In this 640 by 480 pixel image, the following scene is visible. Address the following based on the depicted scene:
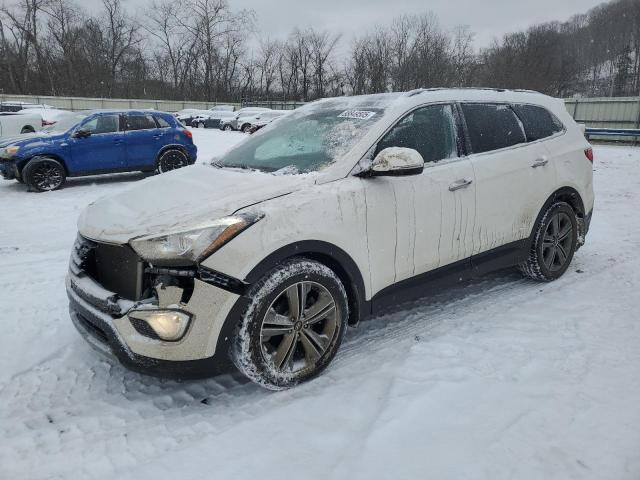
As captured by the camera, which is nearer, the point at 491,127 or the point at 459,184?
the point at 459,184

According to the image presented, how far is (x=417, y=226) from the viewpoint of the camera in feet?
10.6

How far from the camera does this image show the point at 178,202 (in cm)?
279

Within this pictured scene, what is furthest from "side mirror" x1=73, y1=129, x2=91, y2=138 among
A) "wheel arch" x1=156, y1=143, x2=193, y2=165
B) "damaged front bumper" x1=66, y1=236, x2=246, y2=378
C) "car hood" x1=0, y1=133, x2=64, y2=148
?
"damaged front bumper" x1=66, y1=236, x2=246, y2=378

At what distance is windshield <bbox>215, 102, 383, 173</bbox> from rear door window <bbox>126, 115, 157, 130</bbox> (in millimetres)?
7187

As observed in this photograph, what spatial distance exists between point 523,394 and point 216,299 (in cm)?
181

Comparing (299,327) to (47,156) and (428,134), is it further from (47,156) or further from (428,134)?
(47,156)

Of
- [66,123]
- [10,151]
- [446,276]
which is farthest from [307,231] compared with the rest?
[66,123]

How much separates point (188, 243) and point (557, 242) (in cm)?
351

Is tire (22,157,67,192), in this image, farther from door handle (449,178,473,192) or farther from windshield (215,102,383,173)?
door handle (449,178,473,192)

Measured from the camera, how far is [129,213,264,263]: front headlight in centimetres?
242

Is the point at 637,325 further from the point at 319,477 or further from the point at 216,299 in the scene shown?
the point at 216,299

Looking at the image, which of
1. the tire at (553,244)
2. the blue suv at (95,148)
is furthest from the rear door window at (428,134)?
the blue suv at (95,148)

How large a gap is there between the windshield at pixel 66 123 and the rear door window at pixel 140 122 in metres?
1.01

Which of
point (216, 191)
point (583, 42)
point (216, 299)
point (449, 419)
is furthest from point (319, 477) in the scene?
point (583, 42)
